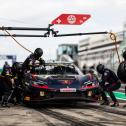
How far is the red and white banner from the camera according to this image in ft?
49.1

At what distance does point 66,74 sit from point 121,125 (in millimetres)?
5521

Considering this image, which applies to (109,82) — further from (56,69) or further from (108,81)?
(56,69)

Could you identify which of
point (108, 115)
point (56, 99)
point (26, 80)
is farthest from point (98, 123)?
point (26, 80)

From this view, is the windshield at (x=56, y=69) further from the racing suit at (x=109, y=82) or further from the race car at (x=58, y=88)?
the racing suit at (x=109, y=82)

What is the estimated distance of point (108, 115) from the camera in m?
11.0

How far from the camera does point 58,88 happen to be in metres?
13.0

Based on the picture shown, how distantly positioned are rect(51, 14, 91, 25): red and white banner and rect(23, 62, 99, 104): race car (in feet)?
6.85

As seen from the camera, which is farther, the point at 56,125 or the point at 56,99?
the point at 56,99

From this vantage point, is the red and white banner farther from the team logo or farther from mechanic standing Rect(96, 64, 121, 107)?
mechanic standing Rect(96, 64, 121, 107)

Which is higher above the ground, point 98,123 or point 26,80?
point 26,80

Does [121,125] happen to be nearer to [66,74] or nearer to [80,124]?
[80,124]

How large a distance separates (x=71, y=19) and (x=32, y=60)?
6.43ft

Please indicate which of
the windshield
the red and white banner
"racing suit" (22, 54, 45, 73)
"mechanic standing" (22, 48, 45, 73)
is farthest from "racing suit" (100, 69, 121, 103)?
"racing suit" (22, 54, 45, 73)

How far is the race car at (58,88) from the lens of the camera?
42.5 ft
